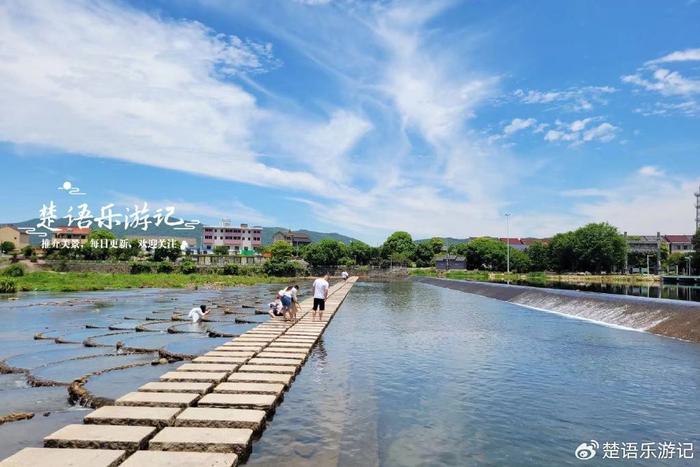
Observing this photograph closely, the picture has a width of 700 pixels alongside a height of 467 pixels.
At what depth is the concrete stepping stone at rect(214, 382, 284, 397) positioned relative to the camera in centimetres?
999

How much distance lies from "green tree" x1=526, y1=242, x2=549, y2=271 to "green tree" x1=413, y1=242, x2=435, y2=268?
27.7m

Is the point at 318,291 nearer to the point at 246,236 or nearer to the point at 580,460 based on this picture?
the point at 580,460

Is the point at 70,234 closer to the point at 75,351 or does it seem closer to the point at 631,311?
the point at 75,351

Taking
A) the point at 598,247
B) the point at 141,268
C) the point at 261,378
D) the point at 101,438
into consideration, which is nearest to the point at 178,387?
the point at 261,378

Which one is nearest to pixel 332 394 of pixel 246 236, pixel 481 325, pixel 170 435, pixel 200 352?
pixel 170 435

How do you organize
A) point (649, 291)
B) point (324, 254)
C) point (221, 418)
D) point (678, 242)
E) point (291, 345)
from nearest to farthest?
point (221, 418) → point (291, 345) → point (649, 291) → point (324, 254) → point (678, 242)

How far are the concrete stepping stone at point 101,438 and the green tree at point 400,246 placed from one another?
454 feet

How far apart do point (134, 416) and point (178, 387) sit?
6.32 ft

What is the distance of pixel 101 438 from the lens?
23.4ft

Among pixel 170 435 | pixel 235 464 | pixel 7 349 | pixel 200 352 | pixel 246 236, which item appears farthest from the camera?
pixel 246 236

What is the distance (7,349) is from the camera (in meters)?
18.3

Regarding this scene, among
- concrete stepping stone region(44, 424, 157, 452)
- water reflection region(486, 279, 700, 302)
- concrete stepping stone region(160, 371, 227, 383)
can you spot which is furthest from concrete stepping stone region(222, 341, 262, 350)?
water reflection region(486, 279, 700, 302)

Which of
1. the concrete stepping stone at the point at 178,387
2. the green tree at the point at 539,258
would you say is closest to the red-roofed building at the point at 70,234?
the green tree at the point at 539,258

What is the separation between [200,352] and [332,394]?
745 centimetres
